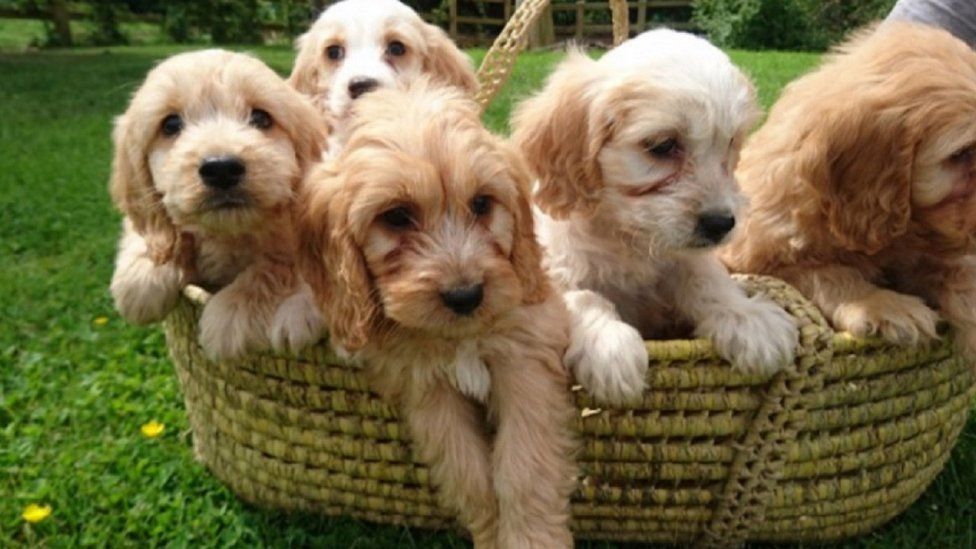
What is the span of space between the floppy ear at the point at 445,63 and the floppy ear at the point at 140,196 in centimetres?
148

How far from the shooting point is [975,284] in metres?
2.95

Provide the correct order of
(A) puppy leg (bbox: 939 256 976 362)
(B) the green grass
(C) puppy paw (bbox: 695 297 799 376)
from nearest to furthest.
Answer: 1. (C) puppy paw (bbox: 695 297 799 376)
2. (A) puppy leg (bbox: 939 256 976 362)
3. (B) the green grass

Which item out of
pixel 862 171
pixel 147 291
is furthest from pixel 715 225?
pixel 147 291

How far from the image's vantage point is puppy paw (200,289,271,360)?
109 inches

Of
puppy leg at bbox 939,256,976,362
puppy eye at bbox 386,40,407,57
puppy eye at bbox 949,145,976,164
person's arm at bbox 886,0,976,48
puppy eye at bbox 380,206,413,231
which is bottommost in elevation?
puppy leg at bbox 939,256,976,362

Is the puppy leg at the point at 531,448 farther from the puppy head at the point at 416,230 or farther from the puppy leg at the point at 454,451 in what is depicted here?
the puppy head at the point at 416,230

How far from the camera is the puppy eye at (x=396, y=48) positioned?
3.99 metres

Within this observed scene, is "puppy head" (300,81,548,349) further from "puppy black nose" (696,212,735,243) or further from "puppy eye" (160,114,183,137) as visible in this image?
"puppy eye" (160,114,183,137)

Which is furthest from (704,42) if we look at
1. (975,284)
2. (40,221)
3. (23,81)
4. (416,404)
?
(23,81)

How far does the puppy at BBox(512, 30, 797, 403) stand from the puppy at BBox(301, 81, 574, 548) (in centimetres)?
22

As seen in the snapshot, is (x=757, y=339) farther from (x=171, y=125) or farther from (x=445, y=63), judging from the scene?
(x=445, y=63)

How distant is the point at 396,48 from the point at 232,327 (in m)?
1.74

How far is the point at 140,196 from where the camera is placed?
3.05 m

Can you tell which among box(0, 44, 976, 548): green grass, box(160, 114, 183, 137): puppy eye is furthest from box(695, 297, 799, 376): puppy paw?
box(160, 114, 183, 137): puppy eye
